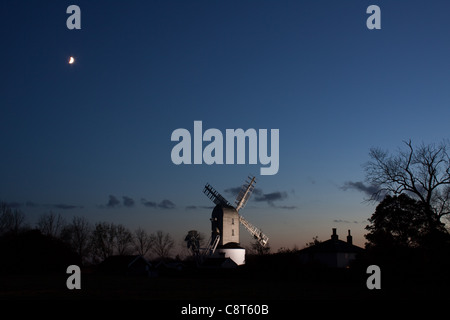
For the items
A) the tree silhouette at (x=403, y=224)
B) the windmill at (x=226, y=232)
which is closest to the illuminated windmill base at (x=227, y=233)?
the windmill at (x=226, y=232)

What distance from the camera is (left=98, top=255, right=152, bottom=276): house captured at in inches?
2873

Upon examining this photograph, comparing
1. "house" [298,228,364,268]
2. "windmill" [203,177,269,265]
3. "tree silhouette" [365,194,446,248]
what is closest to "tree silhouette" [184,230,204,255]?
"windmill" [203,177,269,265]

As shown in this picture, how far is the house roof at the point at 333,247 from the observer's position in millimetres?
68750

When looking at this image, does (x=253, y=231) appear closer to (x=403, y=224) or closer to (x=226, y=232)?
(x=226, y=232)

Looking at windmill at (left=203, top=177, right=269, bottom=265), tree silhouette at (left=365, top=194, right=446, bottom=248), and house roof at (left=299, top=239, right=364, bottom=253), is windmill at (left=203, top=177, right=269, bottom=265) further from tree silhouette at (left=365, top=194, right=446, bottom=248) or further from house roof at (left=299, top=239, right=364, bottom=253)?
tree silhouette at (left=365, top=194, right=446, bottom=248)

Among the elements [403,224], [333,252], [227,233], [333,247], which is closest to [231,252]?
[227,233]

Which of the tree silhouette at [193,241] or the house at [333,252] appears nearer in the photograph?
the house at [333,252]

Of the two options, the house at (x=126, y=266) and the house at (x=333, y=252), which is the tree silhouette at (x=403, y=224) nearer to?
the house at (x=333, y=252)

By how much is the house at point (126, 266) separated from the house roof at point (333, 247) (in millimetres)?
27868

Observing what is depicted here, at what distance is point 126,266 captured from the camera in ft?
240

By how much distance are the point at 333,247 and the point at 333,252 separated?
4.57 feet

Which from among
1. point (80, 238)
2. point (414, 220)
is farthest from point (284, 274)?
point (80, 238)
